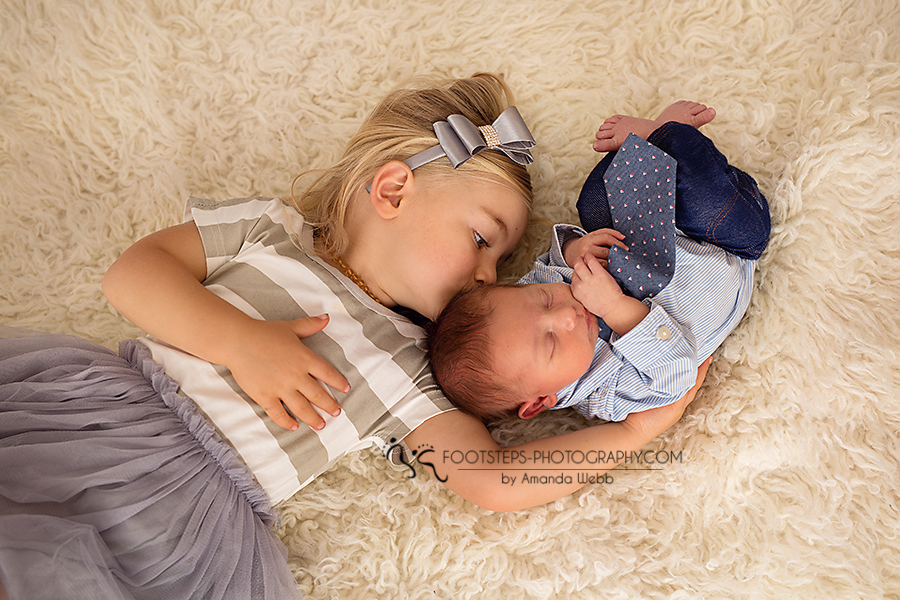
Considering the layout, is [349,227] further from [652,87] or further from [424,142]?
[652,87]

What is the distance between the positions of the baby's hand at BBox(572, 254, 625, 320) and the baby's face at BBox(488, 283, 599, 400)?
2cm

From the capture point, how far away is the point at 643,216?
4.05ft

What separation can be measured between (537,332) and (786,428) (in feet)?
1.60

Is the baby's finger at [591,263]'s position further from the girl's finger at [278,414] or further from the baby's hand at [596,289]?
the girl's finger at [278,414]

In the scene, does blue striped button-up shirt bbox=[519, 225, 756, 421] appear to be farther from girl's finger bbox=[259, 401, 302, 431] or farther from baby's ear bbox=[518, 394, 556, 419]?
girl's finger bbox=[259, 401, 302, 431]

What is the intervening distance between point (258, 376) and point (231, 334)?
96 millimetres

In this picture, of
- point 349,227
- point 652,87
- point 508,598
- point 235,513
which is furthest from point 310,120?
point 508,598

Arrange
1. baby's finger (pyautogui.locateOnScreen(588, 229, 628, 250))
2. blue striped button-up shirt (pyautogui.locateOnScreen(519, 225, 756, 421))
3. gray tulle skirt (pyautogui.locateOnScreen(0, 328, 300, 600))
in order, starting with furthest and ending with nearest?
1. baby's finger (pyautogui.locateOnScreen(588, 229, 628, 250))
2. blue striped button-up shirt (pyautogui.locateOnScreen(519, 225, 756, 421))
3. gray tulle skirt (pyautogui.locateOnScreen(0, 328, 300, 600))

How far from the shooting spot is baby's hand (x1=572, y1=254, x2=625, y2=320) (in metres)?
1.17

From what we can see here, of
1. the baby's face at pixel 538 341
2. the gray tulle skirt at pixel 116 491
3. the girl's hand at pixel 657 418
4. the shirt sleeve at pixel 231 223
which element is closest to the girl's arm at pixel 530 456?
the girl's hand at pixel 657 418

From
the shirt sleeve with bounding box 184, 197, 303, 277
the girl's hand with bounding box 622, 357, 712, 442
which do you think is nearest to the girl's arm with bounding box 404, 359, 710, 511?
the girl's hand with bounding box 622, 357, 712, 442

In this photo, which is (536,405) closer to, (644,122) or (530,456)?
(530,456)

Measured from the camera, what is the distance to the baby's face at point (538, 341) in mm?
1141

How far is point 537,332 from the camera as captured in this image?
3.77 feet
